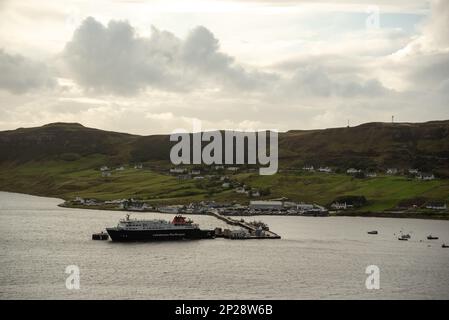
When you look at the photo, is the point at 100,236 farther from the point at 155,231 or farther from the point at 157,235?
the point at 157,235

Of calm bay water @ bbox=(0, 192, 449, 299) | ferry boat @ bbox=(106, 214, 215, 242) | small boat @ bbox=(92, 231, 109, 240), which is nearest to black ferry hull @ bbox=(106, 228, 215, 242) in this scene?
ferry boat @ bbox=(106, 214, 215, 242)

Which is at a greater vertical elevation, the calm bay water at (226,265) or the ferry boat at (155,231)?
the ferry boat at (155,231)

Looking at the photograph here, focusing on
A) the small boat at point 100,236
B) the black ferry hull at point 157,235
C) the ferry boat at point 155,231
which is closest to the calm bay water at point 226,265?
the small boat at point 100,236

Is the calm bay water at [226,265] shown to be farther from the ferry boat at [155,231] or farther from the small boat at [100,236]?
the ferry boat at [155,231]

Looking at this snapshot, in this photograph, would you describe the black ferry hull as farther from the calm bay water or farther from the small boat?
the calm bay water
